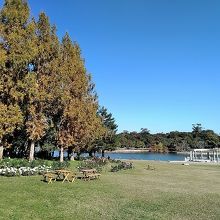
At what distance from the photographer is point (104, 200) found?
18188mm

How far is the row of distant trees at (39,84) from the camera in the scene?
31781 millimetres

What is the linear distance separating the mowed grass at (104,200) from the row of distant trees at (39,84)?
10417mm

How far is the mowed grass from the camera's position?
15086mm

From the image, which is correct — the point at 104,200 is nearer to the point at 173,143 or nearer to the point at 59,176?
the point at 59,176

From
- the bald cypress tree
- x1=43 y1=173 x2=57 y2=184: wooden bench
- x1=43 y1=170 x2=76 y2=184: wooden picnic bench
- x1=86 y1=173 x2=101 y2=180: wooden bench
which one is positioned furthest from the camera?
the bald cypress tree

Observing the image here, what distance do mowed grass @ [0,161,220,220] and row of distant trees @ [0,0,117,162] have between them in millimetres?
10417

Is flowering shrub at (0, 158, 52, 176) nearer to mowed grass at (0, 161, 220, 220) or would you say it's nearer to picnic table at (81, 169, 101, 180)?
mowed grass at (0, 161, 220, 220)

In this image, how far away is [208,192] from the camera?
22.0 m

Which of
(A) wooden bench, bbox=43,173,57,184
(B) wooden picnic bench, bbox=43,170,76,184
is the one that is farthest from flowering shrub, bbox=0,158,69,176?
(A) wooden bench, bbox=43,173,57,184

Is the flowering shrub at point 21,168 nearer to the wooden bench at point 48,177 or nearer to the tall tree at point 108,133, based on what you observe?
the wooden bench at point 48,177

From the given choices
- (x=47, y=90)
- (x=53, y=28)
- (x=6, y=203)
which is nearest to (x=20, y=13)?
(x=53, y=28)

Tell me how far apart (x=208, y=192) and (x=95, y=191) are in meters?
6.82

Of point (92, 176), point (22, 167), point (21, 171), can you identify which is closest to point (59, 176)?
point (92, 176)

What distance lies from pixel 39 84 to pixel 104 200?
19945mm
